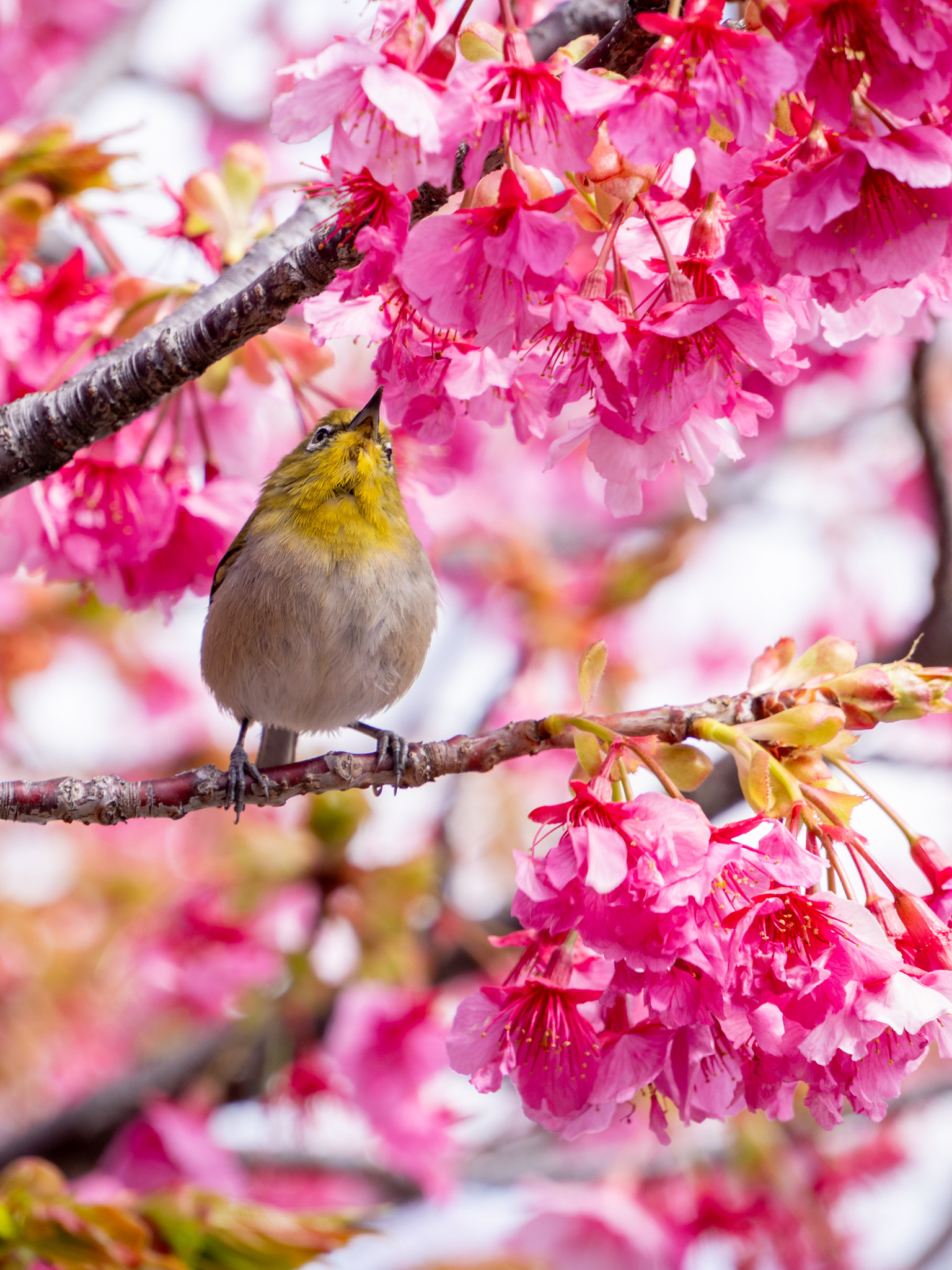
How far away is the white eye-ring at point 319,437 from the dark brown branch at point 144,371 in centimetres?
93

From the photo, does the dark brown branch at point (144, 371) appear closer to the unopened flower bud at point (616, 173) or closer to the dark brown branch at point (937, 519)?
the unopened flower bud at point (616, 173)

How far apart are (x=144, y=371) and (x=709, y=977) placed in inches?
44.2

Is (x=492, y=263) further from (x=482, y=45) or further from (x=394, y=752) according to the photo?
(x=394, y=752)

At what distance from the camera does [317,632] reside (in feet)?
8.45

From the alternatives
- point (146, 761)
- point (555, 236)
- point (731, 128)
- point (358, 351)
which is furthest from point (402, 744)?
point (146, 761)

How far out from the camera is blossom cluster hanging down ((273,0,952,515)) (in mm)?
1108

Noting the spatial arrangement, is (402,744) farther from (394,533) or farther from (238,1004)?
(238,1004)

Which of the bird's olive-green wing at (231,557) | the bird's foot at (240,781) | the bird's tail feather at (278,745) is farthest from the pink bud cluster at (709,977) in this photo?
the bird's tail feather at (278,745)

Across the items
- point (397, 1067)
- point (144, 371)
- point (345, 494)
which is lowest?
point (397, 1067)

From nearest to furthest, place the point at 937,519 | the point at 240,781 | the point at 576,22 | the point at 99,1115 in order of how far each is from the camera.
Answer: the point at 576,22 → the point at 240,781 → the point at 937,519 → the point at 99,1115

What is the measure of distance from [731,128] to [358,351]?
3.40 metres

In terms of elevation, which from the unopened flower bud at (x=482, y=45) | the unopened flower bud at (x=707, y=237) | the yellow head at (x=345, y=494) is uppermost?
the unopened flower bud at (x=482, y=45)

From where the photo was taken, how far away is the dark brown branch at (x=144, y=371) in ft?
4.99

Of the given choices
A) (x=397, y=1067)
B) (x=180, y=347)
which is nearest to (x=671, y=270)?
(x=180, y=347)
